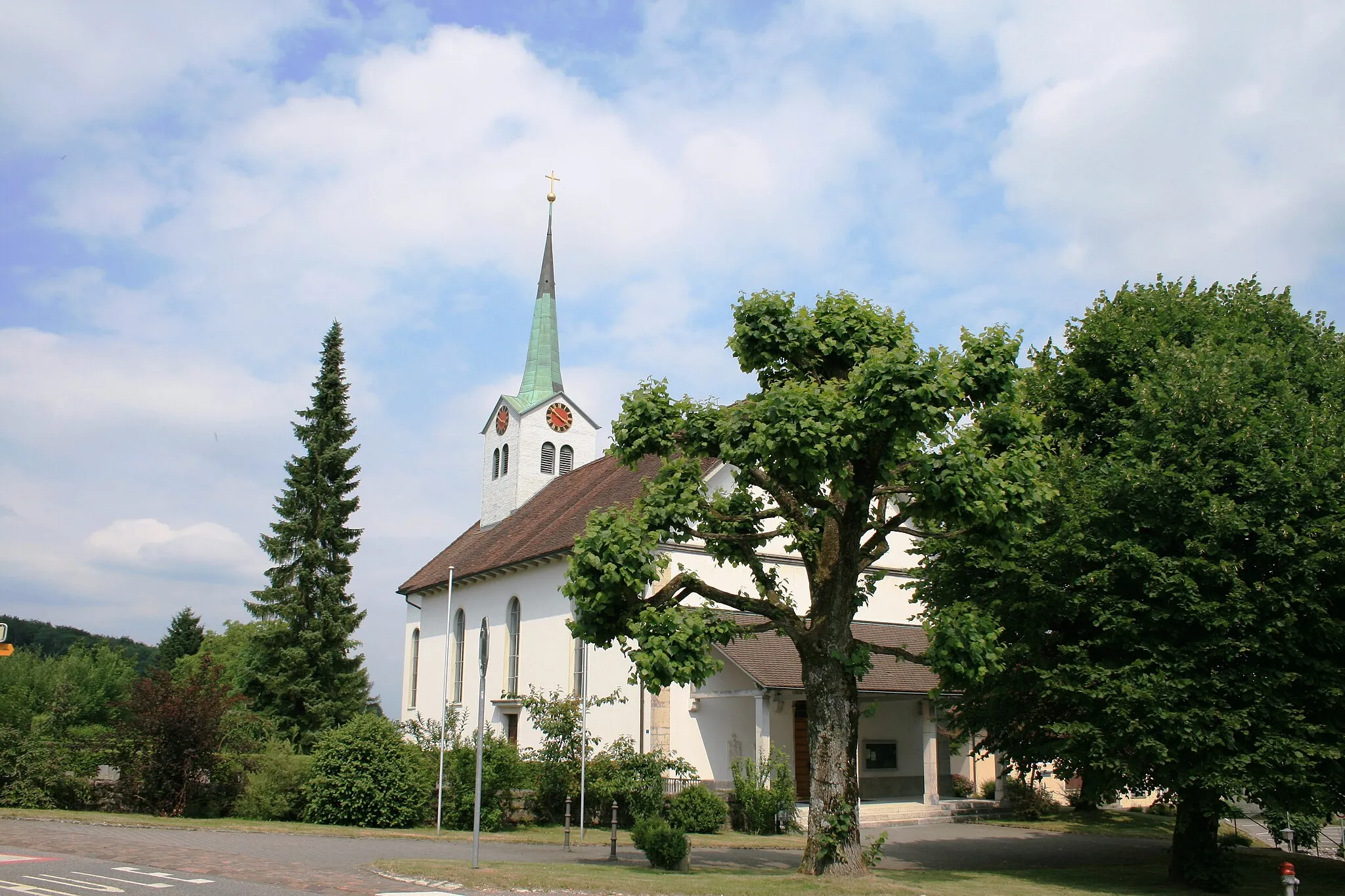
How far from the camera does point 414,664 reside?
42.4m

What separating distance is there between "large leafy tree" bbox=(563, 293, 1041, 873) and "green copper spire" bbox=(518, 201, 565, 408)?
27902mm

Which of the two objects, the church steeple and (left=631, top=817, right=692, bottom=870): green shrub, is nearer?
(left=631, top=817, right=692, bottom=870): green shrub

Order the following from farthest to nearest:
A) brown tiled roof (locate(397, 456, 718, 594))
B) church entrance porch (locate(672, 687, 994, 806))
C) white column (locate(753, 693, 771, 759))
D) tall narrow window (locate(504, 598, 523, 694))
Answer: tall narrow window (locate(504, 598, 523, 694))
brown tiled roof (locate(397, 456, 718, 594))
church entrance porch (locate(672, 687, 994, 806))
white column (locate(753, 693, 771, 759))

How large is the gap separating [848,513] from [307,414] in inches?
1047

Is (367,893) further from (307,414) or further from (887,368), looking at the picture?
(307,414)

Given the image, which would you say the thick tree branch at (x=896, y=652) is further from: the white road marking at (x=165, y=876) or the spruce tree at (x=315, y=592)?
the spruce tree at (x=315, y=592)

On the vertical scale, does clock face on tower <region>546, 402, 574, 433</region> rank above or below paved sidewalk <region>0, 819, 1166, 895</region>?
above

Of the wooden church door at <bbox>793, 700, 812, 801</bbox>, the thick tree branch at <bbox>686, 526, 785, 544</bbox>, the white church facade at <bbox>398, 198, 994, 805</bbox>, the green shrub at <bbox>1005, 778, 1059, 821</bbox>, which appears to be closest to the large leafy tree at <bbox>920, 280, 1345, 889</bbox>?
the thick tree branch at <bbox>686, 526, 785, 544</bbox>

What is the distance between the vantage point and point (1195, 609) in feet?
50.7

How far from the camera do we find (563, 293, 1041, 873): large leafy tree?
1378 cm

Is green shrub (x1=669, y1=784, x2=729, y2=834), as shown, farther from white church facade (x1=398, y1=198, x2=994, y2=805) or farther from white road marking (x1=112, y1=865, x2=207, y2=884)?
white road marking (x1=112, y1=865, x2=207, y2=884)

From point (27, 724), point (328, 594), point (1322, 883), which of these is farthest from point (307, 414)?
point (1322, 883)

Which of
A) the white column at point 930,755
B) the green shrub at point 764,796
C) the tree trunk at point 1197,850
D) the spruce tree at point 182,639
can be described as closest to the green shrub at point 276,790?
the green shrub at point 764,796

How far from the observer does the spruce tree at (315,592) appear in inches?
1328
